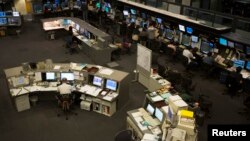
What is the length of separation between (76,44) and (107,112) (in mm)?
6365

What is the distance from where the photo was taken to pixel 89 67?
976cm

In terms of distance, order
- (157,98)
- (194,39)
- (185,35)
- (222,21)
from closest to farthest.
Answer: (157,98) < (222,21) < (194,39) < (185,35)

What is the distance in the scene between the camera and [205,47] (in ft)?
40.8

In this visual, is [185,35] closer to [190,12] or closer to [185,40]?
[185,40]

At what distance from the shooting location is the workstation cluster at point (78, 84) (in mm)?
9156

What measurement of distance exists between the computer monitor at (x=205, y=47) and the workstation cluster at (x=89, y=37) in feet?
13.6

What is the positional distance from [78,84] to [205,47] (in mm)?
6208

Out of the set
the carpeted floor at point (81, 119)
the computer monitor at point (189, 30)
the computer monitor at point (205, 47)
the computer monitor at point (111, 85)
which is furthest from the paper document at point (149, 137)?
the computer monitor at point (189, 30)

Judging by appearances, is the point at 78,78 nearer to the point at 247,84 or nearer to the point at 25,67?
the point at 25,67

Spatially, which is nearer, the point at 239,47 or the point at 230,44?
the point at 239,47

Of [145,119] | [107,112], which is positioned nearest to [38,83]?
[107,112]

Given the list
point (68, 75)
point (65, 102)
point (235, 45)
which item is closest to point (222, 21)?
point (235, 45)

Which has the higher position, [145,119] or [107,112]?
[145,119]

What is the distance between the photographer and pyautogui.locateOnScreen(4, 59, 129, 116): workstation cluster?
30.0 ft
